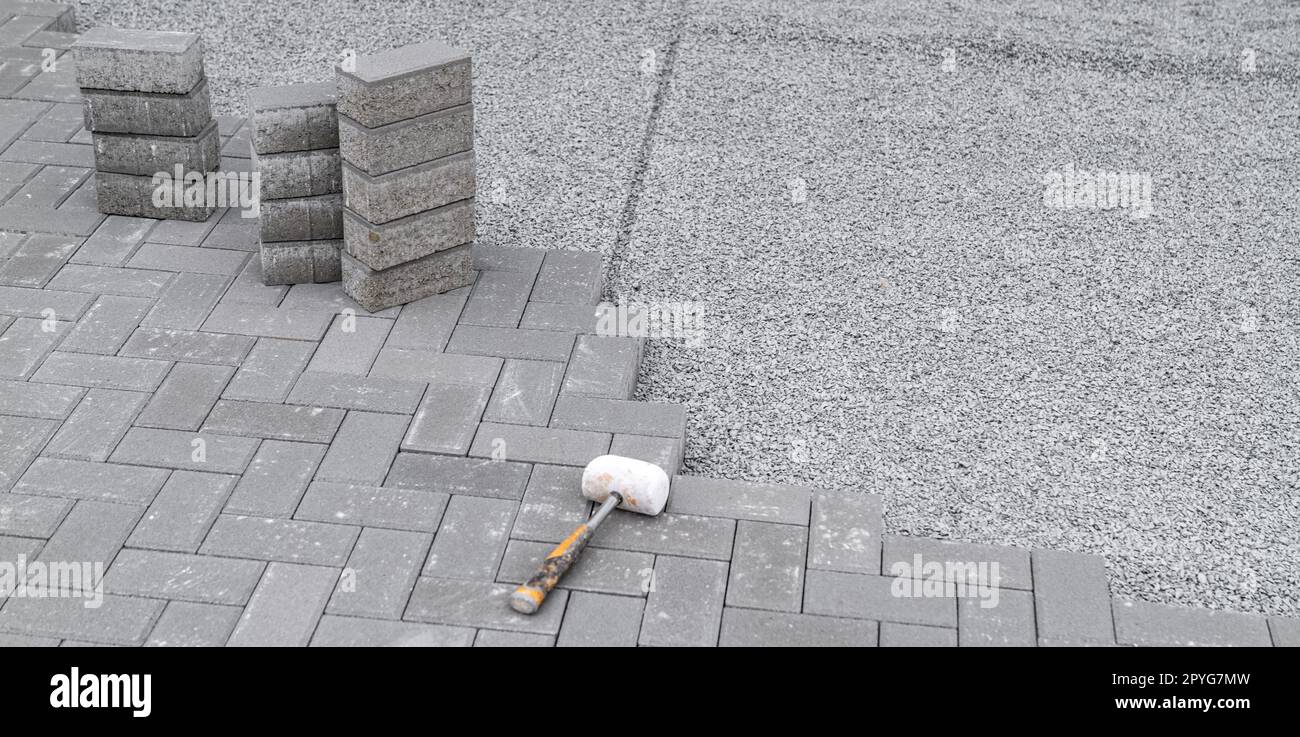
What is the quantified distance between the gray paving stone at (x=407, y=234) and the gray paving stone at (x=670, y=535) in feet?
5.14

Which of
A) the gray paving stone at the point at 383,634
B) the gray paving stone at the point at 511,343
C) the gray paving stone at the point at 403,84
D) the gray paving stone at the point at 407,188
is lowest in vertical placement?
the gray paving stone at the point at 383,634

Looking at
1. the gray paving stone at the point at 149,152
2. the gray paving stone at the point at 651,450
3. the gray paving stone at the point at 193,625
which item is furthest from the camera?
the gray paving stone at the point at 149,152

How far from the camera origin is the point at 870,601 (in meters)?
3.88

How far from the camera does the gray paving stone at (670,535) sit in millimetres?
4039

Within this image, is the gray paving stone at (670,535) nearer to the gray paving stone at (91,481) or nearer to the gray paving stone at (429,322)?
the gray paving stone at (429,322)

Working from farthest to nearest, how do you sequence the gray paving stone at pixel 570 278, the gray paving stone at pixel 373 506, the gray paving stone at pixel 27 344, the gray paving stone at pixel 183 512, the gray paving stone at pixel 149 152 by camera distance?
the gray paving stone at pixel 149 152 → the gray paving stone at pixel 570 278 → the gray paving stone at pixel 27 344 → the gray paving stone at pixel 373 506 → the gray paving stone at pixel 183 512

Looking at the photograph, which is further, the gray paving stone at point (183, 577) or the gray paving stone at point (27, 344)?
the gray paving stone at point (27, 344)

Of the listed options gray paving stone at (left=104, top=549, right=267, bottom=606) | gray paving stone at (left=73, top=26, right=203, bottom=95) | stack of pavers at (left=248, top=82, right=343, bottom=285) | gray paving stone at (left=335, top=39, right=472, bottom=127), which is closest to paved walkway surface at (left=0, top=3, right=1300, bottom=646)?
gray paving stone at (left=104, top=549, right=267, bottom=606)

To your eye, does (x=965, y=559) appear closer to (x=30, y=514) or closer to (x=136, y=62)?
(x=30, y=514)

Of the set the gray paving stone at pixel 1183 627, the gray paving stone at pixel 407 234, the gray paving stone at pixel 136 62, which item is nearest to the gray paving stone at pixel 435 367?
the gray paving stone at pixel 407 234

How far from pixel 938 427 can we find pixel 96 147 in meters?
3.77

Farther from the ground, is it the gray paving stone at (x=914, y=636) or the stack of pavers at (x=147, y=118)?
the stack of pavers at (x=147, y=118)
